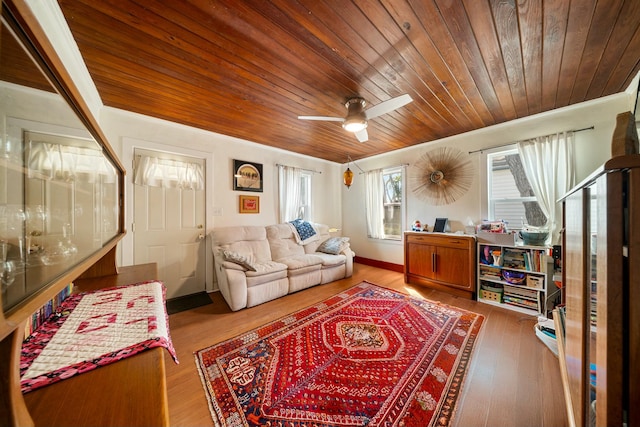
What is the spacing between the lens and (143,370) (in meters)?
0.67

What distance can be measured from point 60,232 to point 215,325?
180cm

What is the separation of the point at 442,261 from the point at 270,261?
253 centimetres

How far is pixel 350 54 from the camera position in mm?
1579

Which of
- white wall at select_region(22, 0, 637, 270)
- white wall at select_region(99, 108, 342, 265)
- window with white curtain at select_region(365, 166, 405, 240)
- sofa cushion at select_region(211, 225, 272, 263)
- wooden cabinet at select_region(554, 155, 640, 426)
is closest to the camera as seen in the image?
wooden cabinet at select_region(554, 155, 640, 426)

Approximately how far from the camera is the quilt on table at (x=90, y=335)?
2.08 feet

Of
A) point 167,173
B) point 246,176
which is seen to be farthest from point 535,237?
point 167,173

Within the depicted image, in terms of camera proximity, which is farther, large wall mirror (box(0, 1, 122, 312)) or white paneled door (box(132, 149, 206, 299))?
white paneled door (box(132, 149, 206, 299))

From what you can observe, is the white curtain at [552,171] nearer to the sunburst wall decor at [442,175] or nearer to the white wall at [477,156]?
the white wall at [477,156]

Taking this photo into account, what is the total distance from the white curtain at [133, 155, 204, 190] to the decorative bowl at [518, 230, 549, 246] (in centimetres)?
426

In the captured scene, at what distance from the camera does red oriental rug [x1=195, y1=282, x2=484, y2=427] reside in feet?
4.13

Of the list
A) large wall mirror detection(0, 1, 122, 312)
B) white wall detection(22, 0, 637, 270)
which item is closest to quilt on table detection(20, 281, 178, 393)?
large wall mirror detection(0, 1, 122, 312)

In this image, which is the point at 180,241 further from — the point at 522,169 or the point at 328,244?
the point at 522,169

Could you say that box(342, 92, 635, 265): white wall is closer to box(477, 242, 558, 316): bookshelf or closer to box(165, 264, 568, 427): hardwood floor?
box(477, 242, 558, 316): bookshelf

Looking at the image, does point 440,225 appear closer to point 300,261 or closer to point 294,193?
point 300,261
